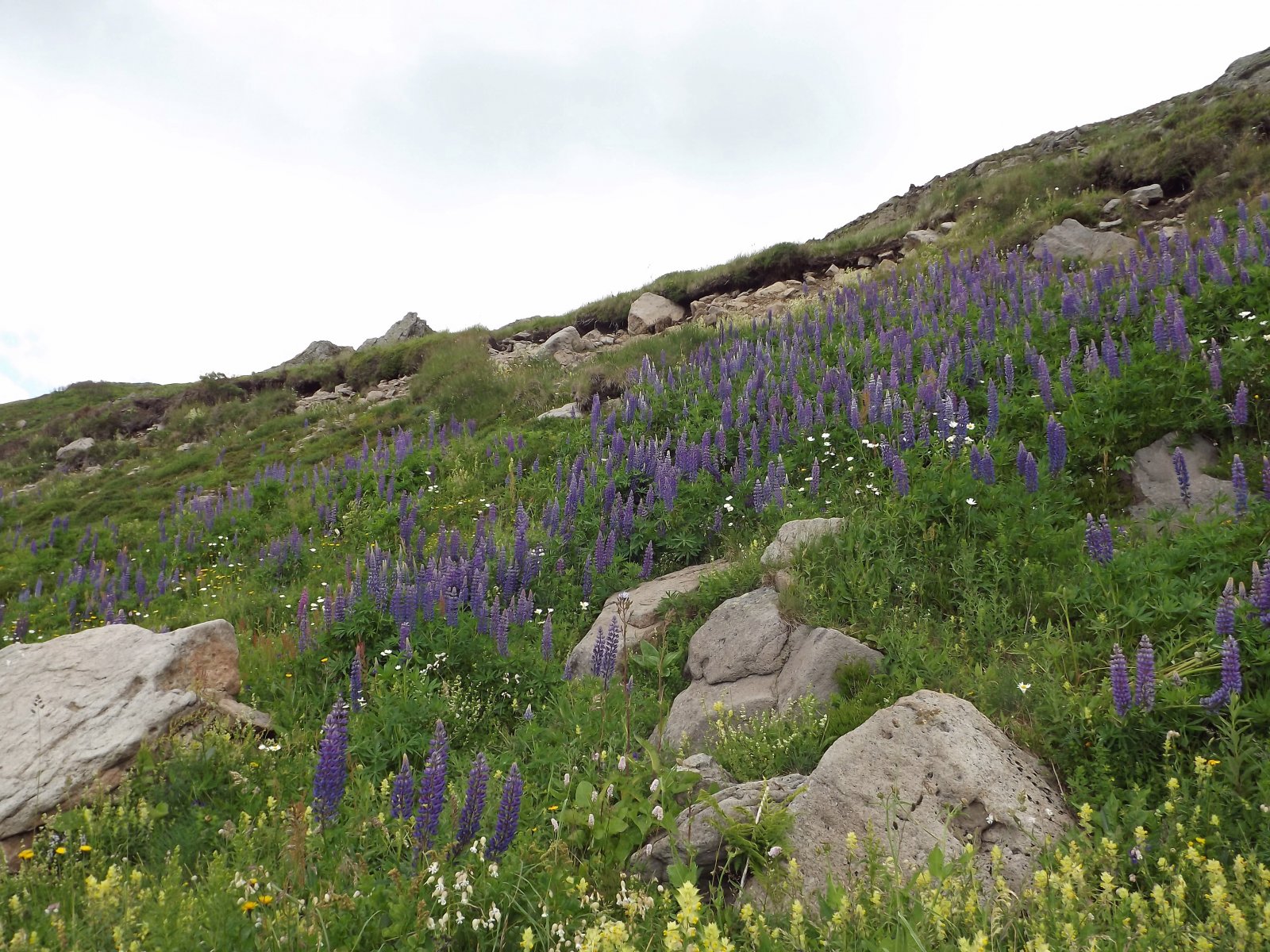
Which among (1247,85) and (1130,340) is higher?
(1247,85)

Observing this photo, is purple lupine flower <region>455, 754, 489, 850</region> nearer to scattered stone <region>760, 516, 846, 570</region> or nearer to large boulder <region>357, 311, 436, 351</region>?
scattered stone <region>760, 516, 846, 570</region>

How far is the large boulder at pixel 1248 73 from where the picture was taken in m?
19.7

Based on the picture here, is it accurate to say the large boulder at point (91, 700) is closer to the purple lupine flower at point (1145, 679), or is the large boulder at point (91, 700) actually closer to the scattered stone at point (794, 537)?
the scattered stone at point (794, 537)

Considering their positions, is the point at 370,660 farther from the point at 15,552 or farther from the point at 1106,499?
the point at 15,552

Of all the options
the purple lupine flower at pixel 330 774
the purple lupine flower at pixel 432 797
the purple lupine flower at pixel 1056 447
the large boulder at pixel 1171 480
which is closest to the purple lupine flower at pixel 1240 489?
the large boulder at pixel 1171 480

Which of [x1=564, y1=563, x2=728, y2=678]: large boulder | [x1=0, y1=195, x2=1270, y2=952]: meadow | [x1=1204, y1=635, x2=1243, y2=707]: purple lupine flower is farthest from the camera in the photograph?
[x1=564, y1=563, x2=728, y2=678]: large boulder

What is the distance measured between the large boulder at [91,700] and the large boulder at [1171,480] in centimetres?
720

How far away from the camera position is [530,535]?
756 cm

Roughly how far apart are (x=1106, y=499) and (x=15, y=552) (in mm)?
16443

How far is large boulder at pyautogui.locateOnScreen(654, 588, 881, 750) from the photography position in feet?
14.5

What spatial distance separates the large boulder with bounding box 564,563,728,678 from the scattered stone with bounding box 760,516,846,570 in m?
0.57

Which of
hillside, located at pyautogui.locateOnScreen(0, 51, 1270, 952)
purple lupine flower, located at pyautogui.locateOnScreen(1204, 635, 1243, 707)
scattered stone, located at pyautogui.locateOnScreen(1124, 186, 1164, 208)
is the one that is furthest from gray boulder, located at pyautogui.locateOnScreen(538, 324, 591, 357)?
purple lupine flower, located at pyautogui.locateOnScreen(1204, 635, 1243, 707)

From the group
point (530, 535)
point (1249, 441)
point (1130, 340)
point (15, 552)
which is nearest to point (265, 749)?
point (530, 535)

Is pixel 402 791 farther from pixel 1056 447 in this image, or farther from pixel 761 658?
pixel 1056 447
